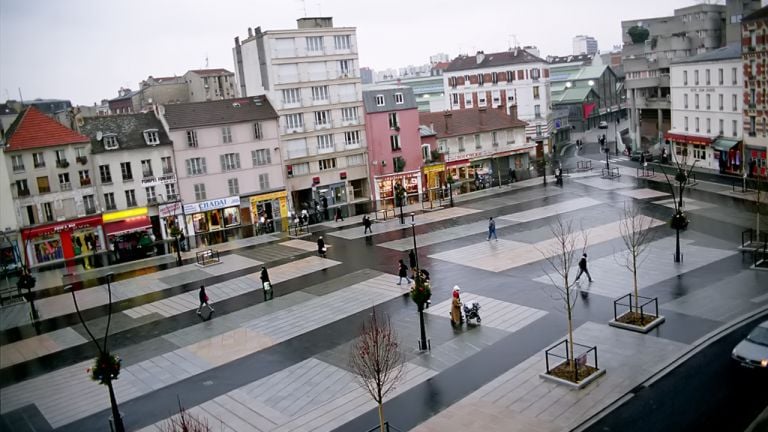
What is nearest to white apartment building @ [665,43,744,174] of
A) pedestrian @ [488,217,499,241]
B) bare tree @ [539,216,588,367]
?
bare tree @ [539,216,588,367]

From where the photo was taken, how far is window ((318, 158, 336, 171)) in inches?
2409

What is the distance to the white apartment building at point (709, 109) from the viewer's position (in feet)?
181

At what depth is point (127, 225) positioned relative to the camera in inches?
2009

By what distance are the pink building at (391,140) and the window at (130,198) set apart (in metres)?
22.4

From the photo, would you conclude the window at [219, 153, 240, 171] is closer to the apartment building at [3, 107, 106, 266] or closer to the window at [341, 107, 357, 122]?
the apartment building at [3, 107, 106, 266]

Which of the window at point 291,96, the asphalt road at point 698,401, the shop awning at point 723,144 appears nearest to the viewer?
the asphalt road at point 698,401

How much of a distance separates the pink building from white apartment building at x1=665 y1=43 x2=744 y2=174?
26522mm

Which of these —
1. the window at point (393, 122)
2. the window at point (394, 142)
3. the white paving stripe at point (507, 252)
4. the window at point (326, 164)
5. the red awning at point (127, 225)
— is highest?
the window at point (393, 122)

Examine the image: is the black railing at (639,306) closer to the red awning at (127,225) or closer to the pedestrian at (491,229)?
the pedestrian at (491,229)

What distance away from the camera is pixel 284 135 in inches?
2318

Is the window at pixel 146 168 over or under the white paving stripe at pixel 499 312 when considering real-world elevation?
over

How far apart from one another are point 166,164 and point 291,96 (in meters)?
13.3

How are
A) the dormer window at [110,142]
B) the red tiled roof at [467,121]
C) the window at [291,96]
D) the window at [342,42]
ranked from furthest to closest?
the red tiled roof at [467,121] → the window at [342,42] → the window at [291,96] → the dormer window at [110,142]

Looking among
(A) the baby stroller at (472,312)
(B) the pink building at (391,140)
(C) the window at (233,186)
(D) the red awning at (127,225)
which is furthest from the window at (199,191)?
(A) the baby stroller at (472,312)
